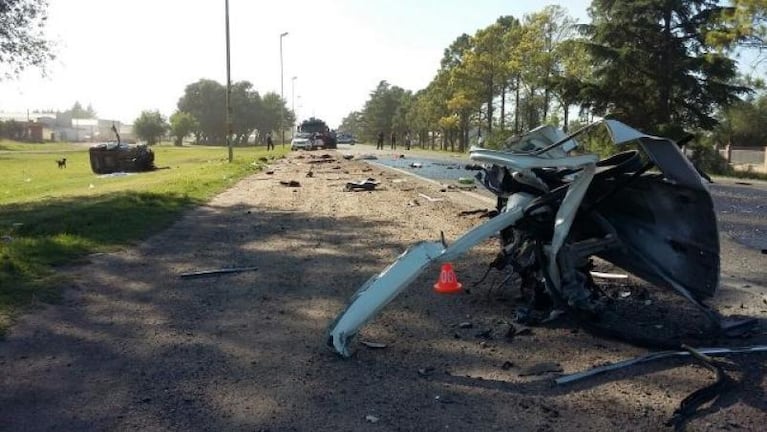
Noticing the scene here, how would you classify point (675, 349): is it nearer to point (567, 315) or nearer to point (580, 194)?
point (567, 315)

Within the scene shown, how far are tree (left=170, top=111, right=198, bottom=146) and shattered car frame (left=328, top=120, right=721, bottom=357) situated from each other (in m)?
126

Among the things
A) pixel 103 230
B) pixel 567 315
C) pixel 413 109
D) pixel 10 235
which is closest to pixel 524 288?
pixel 567 315

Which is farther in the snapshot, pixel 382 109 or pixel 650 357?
pixel 382 109

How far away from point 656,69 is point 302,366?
40.1m

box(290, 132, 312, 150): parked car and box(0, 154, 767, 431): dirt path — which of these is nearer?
box(0, 154, 767, 431): dirt path

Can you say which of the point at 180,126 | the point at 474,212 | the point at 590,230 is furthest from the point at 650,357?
the point at 180,126

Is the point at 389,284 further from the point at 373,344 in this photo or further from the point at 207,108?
the point at 207,108

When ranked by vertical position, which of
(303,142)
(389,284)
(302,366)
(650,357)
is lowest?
(302,366)

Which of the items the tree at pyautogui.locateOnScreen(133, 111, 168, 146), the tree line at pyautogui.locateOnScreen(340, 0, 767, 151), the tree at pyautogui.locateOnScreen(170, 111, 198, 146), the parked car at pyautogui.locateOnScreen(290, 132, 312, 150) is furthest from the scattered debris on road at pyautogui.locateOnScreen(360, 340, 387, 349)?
the tree at pyautogui.locateOnScreen(170, 111, 198, 146)

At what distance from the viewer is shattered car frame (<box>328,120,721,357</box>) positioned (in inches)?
202

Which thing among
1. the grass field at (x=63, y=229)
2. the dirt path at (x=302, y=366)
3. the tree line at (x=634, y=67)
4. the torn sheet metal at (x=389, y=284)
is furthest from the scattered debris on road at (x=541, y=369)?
the tree line at (x=634, y=67)

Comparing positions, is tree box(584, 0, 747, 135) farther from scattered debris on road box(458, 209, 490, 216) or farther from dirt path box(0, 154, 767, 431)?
dirt path box(0, 154, 767, 431)

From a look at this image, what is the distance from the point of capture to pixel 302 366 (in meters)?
4.64

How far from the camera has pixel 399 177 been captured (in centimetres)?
2212
